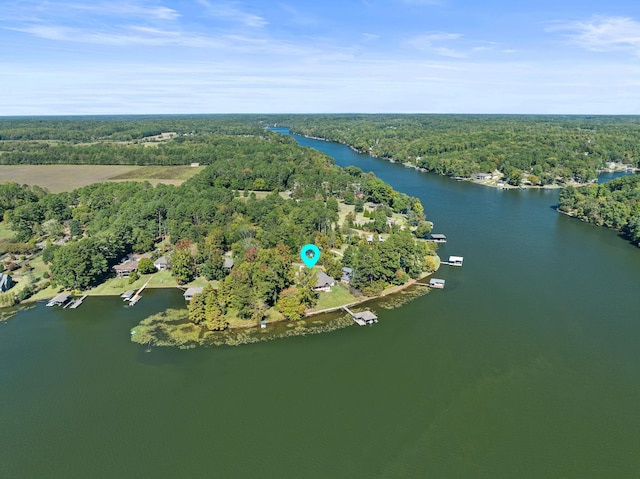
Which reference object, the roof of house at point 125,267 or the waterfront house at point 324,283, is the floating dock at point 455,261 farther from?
the roof of house at point 125,267

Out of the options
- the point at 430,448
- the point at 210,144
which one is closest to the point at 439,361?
the point at 430,448

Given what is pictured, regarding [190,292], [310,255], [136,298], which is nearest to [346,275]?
[310,255]

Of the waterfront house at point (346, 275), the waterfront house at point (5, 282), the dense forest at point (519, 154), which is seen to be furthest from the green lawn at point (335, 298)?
the dense forest at point (519, 154)

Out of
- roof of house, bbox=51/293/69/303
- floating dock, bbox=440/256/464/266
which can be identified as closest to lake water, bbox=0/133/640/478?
roof of house, bbox=51/293/69/303

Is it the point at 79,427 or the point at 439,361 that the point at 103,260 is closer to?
the point at 79,427

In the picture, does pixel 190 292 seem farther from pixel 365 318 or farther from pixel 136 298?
pixel 365 318

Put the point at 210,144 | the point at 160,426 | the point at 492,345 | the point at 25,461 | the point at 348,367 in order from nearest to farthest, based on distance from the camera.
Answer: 1. the point at 25,461
2. the point at 160,426
3. the point at 348,367
4. the point at 492,345
5. the point at 210,144
